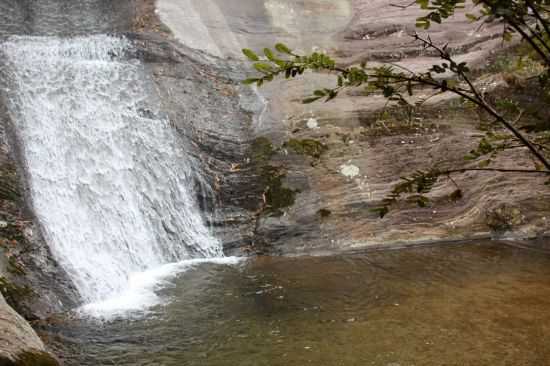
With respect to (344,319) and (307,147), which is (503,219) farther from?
(344,319)

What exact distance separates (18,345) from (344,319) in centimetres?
332

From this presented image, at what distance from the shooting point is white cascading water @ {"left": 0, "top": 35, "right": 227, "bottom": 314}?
8.60 metres

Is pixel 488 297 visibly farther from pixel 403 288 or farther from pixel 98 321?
pixel 98 321

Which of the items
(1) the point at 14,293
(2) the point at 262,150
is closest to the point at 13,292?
(1) the point at 14,293

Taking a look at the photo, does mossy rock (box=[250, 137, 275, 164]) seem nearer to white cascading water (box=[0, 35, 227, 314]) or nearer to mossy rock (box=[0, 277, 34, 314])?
white cascading water (box=[0, 35, 227, 314])

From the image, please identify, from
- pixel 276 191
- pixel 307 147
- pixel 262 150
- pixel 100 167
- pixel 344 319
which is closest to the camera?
pixel 344 319

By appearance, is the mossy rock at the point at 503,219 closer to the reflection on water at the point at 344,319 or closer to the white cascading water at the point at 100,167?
the reflection on water at the point at 344,319

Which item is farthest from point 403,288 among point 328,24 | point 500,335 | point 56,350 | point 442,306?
point 328,24

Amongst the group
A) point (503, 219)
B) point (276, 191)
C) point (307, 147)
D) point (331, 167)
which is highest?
point (307, 147)

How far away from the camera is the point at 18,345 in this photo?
4441 millimetres

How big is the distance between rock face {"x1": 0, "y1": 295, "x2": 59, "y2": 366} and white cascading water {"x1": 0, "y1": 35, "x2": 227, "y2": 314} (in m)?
2.68

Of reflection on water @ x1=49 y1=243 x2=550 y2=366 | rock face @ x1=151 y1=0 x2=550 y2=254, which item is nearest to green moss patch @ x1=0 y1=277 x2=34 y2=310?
reflection on water @ x1=49 y1=243 x2=550 y2=366

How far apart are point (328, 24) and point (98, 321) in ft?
33.8

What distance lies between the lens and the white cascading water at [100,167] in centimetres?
860
